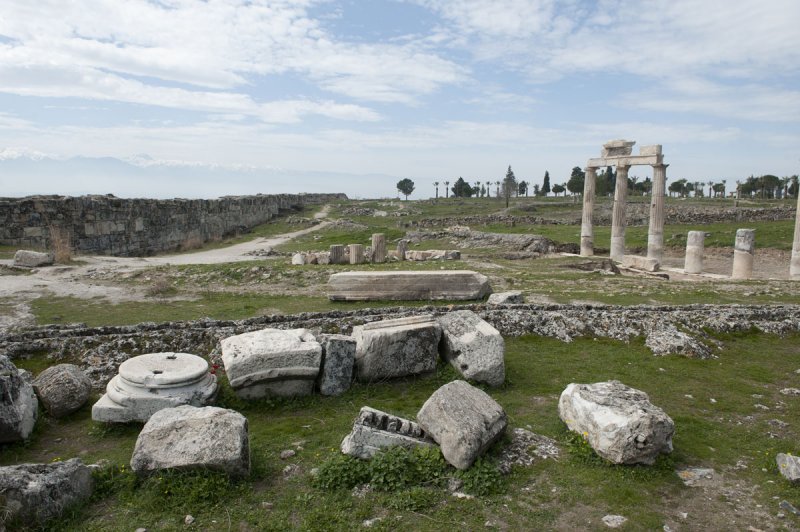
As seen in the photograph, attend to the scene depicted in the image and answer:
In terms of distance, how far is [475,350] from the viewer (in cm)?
817

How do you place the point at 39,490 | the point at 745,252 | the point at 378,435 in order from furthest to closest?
the point at 745,252, the point at 378,435, the point at 39,490

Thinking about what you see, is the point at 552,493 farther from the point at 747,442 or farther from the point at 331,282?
the point at 331,282

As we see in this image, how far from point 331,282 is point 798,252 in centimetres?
1855

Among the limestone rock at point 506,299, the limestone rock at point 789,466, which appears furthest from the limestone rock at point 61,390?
the limestone rock at point 789,466

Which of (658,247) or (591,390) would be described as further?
(658,247)

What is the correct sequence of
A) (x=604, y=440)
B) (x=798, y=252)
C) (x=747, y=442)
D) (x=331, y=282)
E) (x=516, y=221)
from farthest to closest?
(x=516, y=221) → (x=798, y=252) → (x=331, y=282) → (x=747, y=442) → (x=604, y=440)

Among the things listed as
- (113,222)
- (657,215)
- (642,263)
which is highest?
(657,215)

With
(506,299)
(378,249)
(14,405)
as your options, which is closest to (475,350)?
(506,299)

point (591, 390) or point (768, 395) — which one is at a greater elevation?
point (591, 390)

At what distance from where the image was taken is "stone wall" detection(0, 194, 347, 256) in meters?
20.8

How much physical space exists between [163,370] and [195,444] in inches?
82.4

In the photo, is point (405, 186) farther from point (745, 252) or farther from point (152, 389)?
point (152, 389)

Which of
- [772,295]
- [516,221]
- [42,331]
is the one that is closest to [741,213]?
[516,221]

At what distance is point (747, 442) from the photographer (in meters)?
6.35
